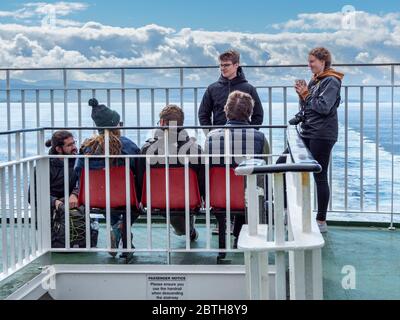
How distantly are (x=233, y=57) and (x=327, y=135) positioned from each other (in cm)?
86

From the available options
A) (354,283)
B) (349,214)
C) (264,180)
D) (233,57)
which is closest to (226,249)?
(264,180)

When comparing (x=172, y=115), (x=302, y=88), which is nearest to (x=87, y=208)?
(x=172, y=115)

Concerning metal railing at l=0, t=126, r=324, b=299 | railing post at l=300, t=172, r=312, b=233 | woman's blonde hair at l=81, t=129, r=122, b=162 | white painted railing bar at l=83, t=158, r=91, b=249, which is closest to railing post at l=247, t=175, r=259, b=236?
metal railing at l=0, t=126, r=324, b=299

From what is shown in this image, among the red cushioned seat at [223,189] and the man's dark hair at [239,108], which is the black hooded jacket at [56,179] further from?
the man's dark hair at [239,108]

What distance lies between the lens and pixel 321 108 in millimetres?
4449

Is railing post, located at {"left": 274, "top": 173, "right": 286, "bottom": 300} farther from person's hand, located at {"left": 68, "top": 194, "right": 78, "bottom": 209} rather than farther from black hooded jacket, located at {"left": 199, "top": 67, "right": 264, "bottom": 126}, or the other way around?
black hooded jacket, located at {"left": 199, "top": 67, "right": 264, "bottom": 126}

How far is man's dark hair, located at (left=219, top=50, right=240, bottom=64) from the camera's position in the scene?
15.4 feet

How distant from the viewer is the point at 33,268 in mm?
4148

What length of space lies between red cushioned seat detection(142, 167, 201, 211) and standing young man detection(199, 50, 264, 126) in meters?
1.08

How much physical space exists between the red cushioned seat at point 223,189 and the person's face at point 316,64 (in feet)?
3.61

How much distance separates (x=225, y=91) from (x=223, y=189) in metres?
1.18

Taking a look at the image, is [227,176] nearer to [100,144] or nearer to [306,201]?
[100,144]

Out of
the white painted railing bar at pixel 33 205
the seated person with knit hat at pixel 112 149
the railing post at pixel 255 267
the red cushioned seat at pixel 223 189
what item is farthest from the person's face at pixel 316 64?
the railing post at pixel 255 267

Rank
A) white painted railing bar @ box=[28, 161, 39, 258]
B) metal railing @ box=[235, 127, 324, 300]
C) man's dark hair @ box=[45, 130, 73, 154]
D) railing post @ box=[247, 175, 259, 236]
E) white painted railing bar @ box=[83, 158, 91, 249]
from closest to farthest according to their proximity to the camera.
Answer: metal railing @ box=[235, 127, 324, 300] < railing post @ box=[247, 175, 259, 236] < white painted railing bar @ box=[28, 161, 39, 258] < white painted railing bar @ box=[83, 158, 91, 249] < man's dark hair @ box=[45, 130, 73, 154]
